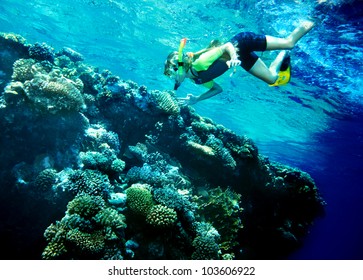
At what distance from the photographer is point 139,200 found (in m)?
5.34

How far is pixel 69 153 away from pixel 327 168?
126 feet

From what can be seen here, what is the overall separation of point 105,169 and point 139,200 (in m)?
1.35

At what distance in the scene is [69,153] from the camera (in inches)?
251

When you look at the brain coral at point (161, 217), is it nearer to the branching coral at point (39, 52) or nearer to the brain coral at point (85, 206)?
the brain coral at point (85, 206)

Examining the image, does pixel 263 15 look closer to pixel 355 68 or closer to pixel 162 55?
pixel 355 68

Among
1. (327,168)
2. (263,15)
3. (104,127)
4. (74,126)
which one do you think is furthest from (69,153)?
(327,168)

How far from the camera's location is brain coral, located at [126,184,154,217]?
527 centimetres

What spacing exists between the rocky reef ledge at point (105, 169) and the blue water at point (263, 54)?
716 cm

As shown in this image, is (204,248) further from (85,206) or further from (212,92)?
(212,92)

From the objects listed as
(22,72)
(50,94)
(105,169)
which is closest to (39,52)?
(22,72)

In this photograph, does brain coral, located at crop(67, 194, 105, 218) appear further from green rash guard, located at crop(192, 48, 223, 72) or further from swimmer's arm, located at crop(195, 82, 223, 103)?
swimmer's arm, located at crop(195, 82, 223, 103)

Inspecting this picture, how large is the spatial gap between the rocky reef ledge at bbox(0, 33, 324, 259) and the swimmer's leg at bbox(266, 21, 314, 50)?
3.62m

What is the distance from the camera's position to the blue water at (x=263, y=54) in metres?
12.1

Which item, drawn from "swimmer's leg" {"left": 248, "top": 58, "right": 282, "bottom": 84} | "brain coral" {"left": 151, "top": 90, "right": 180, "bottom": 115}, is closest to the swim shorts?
"swimmer's leg" {"left": 248, "top": 58, "right": 282, "bottom": 84}
